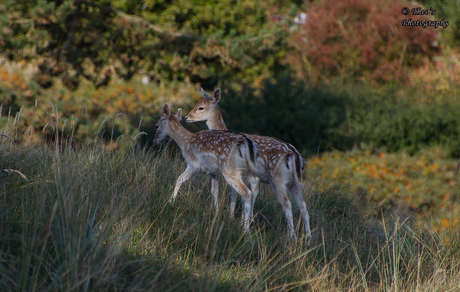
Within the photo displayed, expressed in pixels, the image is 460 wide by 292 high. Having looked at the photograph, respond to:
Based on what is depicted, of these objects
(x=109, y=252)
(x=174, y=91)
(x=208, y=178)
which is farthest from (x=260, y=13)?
(x=109, y=252)

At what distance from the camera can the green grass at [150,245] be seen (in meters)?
3.30

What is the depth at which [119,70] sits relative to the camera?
13.7m

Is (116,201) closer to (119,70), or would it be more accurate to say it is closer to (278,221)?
(278,221)

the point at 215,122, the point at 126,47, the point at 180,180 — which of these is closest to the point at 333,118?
the point at 215,122

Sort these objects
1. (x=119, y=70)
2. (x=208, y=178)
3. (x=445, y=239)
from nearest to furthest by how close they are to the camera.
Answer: (x=445, y=239) < (x=208, y=178) < (x=119, y=70)

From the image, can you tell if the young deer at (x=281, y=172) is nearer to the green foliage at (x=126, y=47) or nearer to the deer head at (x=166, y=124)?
the deer head at (x=166, y=124)

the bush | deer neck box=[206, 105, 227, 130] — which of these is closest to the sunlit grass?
deer neck box=[206, 105, 227, 130]

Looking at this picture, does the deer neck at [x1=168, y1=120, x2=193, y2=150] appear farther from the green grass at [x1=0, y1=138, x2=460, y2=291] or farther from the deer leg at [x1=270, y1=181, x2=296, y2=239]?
the deer leg at [x1=270, y1=181, x2=296, y2=239]

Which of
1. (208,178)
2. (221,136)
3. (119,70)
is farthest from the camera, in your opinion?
(119,70)

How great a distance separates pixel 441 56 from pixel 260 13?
7897 millimetres

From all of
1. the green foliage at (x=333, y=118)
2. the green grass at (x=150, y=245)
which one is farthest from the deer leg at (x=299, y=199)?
the green foliage at (x=333, y=118)

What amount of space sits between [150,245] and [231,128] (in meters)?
7.32

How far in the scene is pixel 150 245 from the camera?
418 cm

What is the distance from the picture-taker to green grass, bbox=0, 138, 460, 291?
10.8 feet
